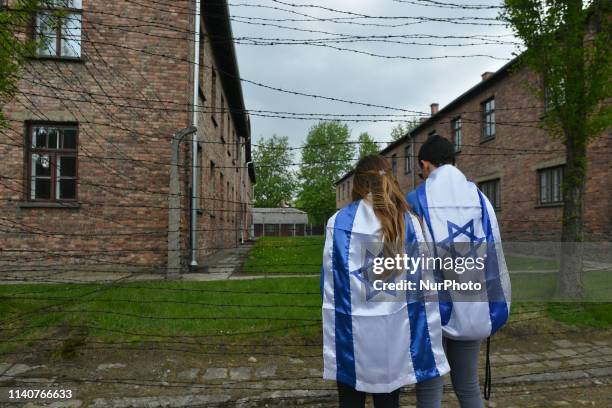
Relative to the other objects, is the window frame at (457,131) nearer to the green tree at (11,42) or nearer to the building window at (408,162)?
the building window at (408,162)

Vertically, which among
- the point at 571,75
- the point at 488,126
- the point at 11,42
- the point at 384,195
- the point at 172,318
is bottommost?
the point at 172,318

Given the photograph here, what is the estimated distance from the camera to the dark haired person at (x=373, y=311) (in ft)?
5.78

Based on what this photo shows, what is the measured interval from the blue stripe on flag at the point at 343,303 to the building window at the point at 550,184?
1320 cm

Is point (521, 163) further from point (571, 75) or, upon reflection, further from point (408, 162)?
point (408, 162)

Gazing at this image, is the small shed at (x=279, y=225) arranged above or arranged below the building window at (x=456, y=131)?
below

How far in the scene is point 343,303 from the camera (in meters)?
1.80

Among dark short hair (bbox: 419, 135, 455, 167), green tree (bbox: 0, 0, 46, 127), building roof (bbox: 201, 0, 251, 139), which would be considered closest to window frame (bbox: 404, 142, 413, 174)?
building roof (bbox: 201, 0, 251, 139)

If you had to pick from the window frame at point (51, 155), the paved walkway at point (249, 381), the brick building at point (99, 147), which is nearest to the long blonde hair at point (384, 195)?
the paved walkway at point (249, 381)

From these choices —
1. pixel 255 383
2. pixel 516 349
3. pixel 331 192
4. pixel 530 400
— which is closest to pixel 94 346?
pixel 255 383

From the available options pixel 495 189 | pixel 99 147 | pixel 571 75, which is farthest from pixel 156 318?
pixel 495 189

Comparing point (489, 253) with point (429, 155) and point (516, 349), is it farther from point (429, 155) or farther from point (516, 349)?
point (516, 349)

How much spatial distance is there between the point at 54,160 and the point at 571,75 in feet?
30.0

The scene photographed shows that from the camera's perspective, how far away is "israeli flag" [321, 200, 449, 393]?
1760mm

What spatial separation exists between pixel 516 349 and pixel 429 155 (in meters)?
3.16
